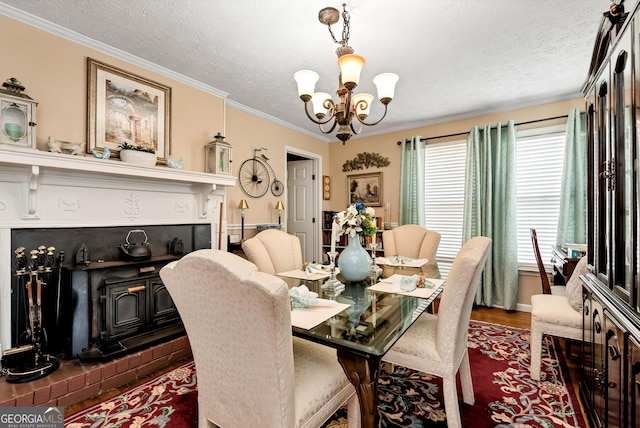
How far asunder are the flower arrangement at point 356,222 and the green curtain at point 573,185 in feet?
8.91

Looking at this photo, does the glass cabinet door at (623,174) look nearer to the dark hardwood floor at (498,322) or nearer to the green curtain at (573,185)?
the dark hardwood floor at (498,322)

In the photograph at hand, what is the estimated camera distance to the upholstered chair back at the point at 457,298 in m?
1.36

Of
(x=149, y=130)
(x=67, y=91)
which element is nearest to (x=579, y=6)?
(x=149, y=130)

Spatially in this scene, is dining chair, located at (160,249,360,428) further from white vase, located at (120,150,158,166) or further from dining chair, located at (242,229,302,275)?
white vase, located at (120,150,158,166)

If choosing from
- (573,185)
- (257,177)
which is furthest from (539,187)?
(257,177)

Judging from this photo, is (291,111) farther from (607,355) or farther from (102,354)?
(607,355)

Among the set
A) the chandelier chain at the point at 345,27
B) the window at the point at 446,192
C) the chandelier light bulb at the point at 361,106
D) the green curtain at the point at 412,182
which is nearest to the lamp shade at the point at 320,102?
the chandelier light bulb at the point at 361,106

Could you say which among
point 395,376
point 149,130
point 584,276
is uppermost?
point 149,130

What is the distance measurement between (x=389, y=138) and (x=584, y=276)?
11.1 feet

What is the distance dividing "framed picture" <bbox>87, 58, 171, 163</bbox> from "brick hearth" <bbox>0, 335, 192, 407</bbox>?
1.59 meters

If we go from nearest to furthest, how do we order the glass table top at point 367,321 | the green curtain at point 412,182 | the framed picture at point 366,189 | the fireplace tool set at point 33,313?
the glass table top at point 367,321, the fireplace tool set at point 33,313, the green curtain at point 412,182, the framed picture at point 366,189

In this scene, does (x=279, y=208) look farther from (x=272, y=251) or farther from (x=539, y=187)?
(x=539, y=187)

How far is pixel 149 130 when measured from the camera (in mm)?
2676

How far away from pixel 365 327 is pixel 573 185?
11.1ft
